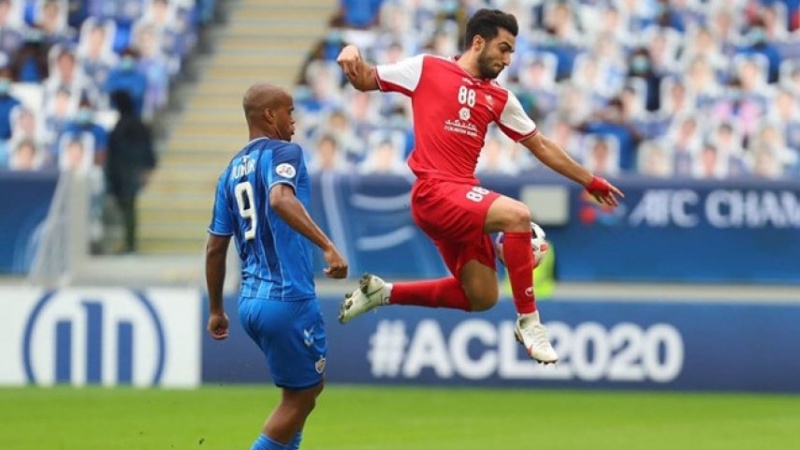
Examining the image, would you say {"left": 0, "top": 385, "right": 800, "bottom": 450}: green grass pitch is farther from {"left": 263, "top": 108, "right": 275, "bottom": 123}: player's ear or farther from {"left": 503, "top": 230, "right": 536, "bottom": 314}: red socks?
{"left": 263, "top": 108, "right": 275, "bottom": 123}: player's ear

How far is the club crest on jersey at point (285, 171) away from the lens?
9875 millimetres

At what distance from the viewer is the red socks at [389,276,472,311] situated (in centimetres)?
1195

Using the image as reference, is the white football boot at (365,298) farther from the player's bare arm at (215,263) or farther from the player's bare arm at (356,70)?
the player's bare arm at (215,263)

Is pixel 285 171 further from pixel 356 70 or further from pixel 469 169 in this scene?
pixel 469 169

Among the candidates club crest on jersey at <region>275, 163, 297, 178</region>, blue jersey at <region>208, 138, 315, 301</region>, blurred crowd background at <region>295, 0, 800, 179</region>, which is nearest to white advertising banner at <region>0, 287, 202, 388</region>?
blurred crowd background at <region>295, 0, 800, 179</region>

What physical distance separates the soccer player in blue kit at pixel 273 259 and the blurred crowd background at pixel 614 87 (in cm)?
891

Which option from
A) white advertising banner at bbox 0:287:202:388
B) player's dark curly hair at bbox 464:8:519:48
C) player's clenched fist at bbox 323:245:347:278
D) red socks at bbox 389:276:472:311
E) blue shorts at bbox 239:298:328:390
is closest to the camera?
player's clenched fist at bbox 323:245:347:278

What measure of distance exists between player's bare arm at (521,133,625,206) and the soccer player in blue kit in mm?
2157

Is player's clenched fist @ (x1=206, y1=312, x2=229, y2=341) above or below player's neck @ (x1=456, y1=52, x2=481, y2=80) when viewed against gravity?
below

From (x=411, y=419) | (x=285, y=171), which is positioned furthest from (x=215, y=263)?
(x=411, y=419)

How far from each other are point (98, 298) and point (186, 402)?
6.49 ft

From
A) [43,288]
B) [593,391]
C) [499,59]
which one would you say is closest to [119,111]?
[43,288]

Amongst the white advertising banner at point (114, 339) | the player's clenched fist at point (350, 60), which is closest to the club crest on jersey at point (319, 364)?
the player's clenched fist at point (350, 60)

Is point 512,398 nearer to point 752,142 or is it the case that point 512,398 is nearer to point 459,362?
point 459,362
